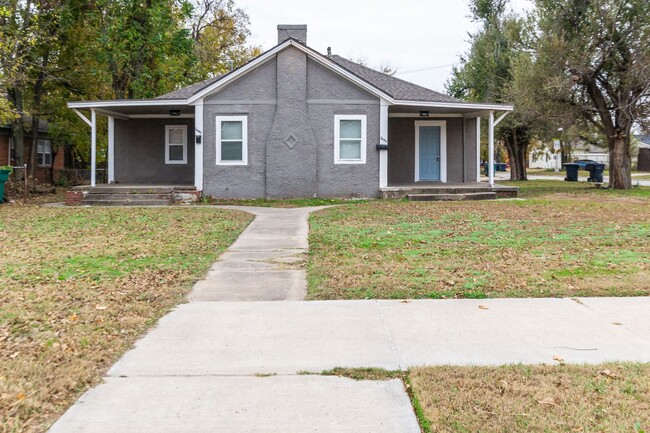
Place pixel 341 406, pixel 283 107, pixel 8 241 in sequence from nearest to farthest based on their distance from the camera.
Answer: pixel 341 406 → pixel 8 241 → pixel 283 107

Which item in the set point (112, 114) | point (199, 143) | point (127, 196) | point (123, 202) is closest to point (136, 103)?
point (199, 143)

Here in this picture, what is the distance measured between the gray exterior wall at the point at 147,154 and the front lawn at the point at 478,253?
29.4 feet

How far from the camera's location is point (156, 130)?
21297 millimetres

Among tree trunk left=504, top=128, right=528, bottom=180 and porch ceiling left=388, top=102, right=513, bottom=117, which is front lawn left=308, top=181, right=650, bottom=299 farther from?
tree trunk left=504, top=128, right=528, bottom=180

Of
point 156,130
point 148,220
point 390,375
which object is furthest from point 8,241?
point 156,130

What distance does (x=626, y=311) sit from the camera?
218 inches

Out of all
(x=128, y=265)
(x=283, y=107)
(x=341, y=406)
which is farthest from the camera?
(x=283, y=107)

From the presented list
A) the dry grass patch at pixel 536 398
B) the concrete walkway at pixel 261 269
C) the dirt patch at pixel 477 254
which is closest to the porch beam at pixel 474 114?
the dirt patch at pixel 477 254

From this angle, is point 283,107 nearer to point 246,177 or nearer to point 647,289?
point 246,177

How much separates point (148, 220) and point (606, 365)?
11105 mm

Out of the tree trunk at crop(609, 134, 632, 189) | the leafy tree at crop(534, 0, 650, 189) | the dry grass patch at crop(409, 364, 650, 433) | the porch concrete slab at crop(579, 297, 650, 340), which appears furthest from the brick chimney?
the dry grass patch at crop(409, 364, 650, 433)

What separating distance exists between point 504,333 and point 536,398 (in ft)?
4.65

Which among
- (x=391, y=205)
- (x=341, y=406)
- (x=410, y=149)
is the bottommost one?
(x=341, y=406)

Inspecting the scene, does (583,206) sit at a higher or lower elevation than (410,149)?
lower
